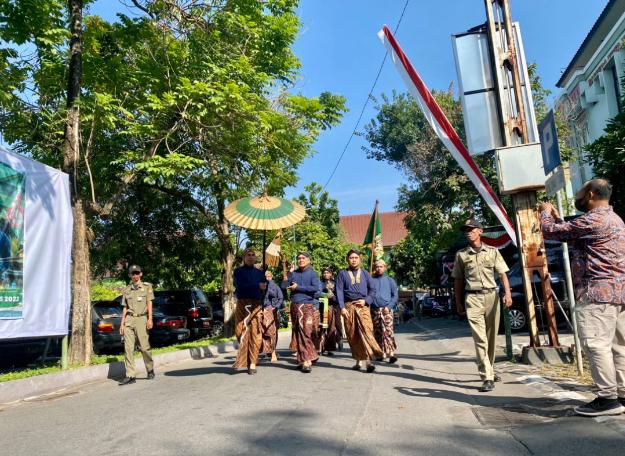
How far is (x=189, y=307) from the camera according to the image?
17.5 metres

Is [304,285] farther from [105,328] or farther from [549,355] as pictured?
[105,328]

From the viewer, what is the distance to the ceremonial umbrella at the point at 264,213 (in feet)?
28.9

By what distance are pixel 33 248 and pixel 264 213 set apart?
3586 mm

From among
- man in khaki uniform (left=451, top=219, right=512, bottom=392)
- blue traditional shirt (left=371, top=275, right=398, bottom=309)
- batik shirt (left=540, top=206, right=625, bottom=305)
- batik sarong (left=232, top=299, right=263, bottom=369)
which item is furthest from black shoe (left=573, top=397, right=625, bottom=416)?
blue traditional shirt (left=371, top=275, right=398, bottom=309)

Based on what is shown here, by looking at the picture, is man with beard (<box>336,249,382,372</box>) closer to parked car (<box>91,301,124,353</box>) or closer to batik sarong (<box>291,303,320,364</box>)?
batik sarong (<box>291,303,320,364</box>)

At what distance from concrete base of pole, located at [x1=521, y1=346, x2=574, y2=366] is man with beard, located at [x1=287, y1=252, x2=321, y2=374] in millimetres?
3265

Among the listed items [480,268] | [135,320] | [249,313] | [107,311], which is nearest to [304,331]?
[249,313]

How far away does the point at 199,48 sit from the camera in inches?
444

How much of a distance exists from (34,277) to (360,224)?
2554 inches

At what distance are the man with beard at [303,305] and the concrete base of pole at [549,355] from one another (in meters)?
3.27

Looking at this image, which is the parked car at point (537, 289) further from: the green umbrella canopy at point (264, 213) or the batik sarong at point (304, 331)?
the green umbrella canopy at point (264, 213)

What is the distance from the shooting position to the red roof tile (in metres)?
68.4

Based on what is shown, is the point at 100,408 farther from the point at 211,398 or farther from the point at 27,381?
the point at 27,381

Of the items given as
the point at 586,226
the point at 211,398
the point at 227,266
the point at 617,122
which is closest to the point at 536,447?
the point at 586,226
